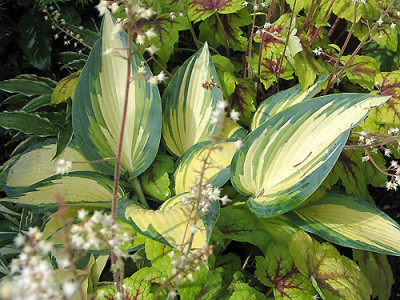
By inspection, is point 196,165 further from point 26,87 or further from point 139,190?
point 26,87

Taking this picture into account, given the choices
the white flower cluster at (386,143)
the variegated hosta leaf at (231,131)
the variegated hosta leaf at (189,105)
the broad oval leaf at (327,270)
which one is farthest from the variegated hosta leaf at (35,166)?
the white flower cluster at (386,143)

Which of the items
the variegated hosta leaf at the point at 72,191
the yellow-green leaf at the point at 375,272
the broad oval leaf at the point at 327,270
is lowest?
the yellow-green leaf at the point at 375,272

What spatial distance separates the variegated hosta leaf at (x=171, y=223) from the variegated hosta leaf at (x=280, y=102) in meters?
0.37

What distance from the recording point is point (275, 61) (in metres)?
1.30

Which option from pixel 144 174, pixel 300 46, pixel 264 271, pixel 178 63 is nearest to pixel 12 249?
pixel 144 174

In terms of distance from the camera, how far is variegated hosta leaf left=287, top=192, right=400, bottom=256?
1081mm

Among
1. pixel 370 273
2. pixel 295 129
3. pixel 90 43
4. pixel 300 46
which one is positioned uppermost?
pixel 300 46

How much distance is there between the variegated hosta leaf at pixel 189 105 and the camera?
1.21m

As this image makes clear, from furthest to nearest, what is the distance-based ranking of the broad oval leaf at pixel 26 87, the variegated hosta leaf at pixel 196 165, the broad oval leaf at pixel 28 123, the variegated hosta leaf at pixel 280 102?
1. the broad oval leaf at pixel 26 87
2. the broad oval leaf at pixel 28 123
3. the variegated hosta leaf at pixel 280 102
4. the variegated hosta leaf at pixel 196 165

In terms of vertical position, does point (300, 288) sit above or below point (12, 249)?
above

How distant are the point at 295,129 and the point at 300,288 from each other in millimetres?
346

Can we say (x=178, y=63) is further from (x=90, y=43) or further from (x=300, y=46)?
(x=300, y=46)

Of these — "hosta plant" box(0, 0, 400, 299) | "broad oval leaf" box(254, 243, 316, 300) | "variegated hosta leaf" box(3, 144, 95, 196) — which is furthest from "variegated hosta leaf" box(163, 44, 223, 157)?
"broad oval leaf" box(254, 243, 316, 300)

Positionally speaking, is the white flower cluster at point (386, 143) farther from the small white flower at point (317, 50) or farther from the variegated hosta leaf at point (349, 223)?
the small white flower at point (317, 50)
